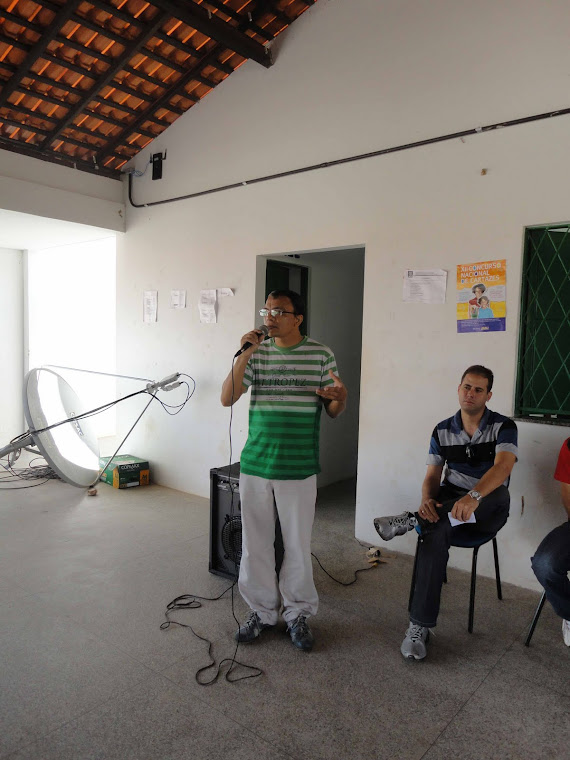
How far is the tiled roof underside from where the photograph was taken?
365 centimetres

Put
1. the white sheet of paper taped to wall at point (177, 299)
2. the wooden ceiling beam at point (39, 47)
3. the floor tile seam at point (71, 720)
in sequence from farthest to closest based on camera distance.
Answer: the white sheet of paper taped to wall at point (177, 299) < the wooden ceiling beam at point (39, 47) < the floor tile seam at point (71, 720)

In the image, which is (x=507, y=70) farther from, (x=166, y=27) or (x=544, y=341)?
(x=166, y=27)

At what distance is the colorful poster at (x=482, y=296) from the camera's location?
3092mm

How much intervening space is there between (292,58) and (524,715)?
13.5 feet

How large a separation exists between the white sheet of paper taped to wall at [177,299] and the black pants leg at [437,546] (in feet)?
9.92

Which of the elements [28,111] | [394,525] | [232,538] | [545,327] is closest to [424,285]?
[545,327]

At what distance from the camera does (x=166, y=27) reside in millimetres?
3930

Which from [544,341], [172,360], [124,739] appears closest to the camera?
[124,739]

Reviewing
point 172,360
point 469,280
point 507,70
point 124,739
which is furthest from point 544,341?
point 172,360

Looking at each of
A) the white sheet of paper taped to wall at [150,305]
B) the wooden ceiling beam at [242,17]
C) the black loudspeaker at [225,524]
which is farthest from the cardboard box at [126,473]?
the wooden ceiling beam at [242,17]

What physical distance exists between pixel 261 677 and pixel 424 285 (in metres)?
2.31

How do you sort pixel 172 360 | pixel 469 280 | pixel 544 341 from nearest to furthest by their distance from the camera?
pixel 544 341 < pixel 469 280 < pixel 172 360

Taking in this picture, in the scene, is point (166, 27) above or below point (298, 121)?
above

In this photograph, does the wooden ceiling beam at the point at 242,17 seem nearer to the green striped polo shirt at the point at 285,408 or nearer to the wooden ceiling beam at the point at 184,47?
the wooden ceiling beam at the point at 184,47
